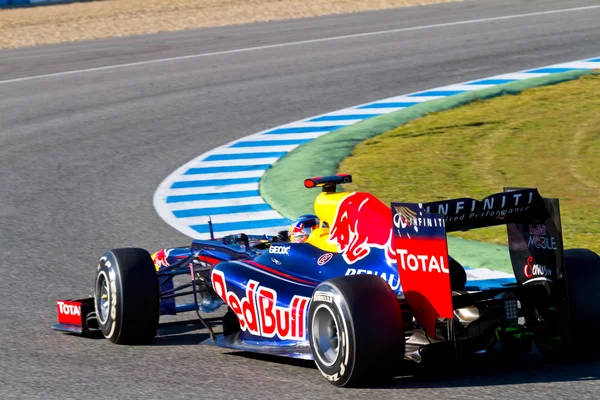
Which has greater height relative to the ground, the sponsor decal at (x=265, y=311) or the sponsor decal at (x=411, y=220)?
the sponsor decal at (x=411, y=220)

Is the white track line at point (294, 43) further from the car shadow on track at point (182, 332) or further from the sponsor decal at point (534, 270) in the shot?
the sponsor decal at point (534, 270)

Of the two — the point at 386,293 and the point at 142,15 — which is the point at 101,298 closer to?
the point at 386,293

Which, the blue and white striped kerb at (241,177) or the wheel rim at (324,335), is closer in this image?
the wheel rim at (324,335)

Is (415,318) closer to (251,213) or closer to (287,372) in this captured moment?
(287,372)

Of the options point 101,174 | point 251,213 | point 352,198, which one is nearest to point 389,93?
point 101,174

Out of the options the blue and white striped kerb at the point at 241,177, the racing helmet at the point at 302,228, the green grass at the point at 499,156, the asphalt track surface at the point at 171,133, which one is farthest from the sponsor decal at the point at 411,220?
the blue and white striped kerb at the point at 241,177

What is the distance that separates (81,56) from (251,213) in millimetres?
13639

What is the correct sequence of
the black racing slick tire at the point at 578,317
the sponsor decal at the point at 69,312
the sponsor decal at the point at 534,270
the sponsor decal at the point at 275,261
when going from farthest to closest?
the sponsor decal at the point at 69,312
the sponsor decal at the point at 275,261
the sponsor decal at the point at 534,270
the black racing slick tire at the point at 578,317

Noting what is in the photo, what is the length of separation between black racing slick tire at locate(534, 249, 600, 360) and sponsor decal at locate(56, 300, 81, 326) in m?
2.98

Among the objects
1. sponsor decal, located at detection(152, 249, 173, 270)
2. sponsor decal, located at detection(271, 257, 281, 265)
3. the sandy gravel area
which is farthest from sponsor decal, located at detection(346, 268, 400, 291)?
the sandy gravel area

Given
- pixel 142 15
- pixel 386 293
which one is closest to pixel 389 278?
pixel 386 293

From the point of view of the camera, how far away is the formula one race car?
5.40 m

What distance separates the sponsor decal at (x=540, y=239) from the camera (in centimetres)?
583

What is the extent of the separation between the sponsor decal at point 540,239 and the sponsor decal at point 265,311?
129 cm
